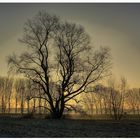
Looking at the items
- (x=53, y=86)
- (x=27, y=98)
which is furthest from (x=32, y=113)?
(x=53, y=86)

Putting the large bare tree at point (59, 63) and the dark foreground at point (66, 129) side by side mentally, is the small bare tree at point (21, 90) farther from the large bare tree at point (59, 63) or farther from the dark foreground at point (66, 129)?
the dark foreground at point (66, 129)

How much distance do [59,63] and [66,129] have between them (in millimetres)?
2275

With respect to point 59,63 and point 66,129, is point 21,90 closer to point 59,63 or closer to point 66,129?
point 59,63

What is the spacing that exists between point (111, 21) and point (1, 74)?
301cm

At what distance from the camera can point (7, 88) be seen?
35.6ft

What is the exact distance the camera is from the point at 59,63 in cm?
931

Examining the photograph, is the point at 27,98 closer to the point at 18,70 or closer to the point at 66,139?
the point at 18,70

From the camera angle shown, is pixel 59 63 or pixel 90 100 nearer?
pixel 59 63

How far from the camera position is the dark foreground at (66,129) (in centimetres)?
718

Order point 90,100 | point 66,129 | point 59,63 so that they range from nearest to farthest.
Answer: point 66,129 → point 59,63 → point 90,100

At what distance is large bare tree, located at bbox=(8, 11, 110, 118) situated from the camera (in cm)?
891

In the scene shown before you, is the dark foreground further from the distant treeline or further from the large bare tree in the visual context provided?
the large bare tree

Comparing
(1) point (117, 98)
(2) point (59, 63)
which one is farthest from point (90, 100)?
(2) point (59, 63)

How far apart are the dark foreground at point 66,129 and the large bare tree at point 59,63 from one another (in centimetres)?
100
